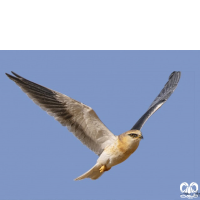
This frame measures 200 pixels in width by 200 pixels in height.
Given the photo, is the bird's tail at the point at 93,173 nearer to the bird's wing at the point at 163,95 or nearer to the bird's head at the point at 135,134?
the bird's head at the point at 135,134

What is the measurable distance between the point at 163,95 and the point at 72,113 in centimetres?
253

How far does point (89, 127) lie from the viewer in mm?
8328

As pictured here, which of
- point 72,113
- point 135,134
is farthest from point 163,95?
point 72,113

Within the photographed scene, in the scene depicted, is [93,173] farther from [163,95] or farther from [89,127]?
[163,95]

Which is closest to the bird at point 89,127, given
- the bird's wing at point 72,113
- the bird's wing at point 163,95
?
the bird's wing at point 72,113

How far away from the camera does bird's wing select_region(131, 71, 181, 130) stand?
28.5 feet

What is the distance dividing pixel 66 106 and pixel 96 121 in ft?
2.07

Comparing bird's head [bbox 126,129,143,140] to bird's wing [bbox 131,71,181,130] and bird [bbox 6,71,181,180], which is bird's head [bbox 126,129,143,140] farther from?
bird's wing [bbox 131,71,181,130]

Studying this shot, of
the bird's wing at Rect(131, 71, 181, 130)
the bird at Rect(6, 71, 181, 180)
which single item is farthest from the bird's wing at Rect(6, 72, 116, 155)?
the bird's wing at Rect(131, 71, 181, 130)

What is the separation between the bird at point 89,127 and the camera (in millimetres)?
7953

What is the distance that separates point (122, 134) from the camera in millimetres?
8070

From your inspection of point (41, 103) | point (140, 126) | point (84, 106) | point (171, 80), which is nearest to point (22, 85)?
point (41, 103)

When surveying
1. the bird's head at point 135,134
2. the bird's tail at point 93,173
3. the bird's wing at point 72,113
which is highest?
the bird's wing at point 72,113

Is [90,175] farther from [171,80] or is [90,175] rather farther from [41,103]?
[171,80]
